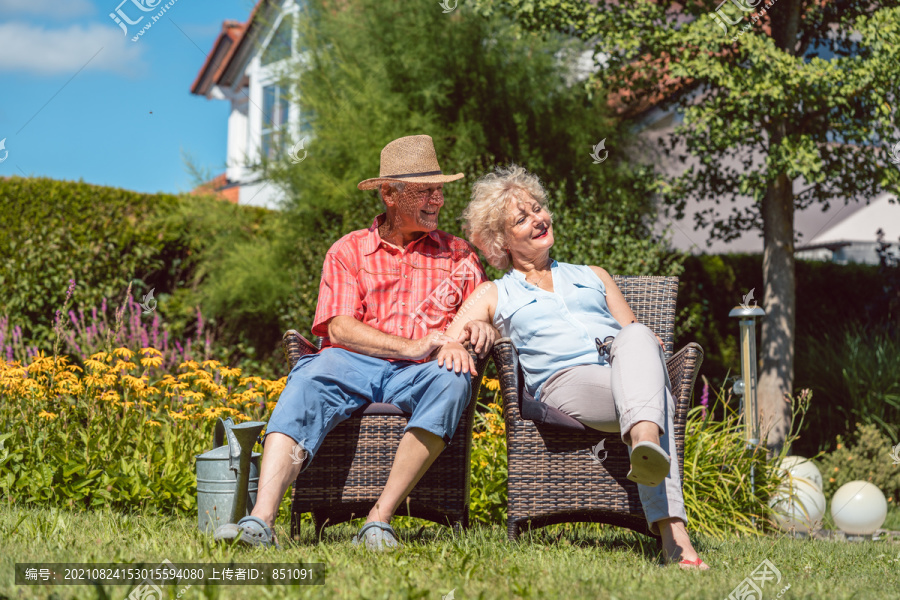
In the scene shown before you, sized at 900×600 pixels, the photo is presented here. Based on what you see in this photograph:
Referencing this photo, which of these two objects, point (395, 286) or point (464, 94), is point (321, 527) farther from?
point (464, 94)

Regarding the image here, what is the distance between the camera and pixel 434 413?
2.65m

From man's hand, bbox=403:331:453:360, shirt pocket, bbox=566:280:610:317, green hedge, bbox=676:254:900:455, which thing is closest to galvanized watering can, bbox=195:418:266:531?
man's hand, bbox=403:331:453:360

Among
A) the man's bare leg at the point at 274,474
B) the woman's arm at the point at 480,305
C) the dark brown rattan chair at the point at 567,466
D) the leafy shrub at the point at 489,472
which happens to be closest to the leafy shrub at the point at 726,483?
the leafy shrub at the point at 489,472

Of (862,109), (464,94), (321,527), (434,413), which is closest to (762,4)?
(862,109)

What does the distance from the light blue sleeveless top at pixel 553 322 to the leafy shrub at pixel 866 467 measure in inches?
119

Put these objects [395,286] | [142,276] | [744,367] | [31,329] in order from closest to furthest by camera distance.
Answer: [395,286]
[744,367]
[31,329]
[142,276]

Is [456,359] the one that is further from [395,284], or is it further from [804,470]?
[804,470]

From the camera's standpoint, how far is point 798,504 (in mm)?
4090

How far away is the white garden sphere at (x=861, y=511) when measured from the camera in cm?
420

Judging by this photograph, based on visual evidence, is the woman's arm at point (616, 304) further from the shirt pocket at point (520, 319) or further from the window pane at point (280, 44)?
the window pane at point (280, 44)

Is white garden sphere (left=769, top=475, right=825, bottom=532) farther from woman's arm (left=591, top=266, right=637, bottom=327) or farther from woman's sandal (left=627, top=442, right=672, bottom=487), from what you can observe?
woman's sandal (left=627, top=442, right=672, bottom=487)

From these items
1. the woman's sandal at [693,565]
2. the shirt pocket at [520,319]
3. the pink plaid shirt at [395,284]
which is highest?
the pink plaid shirt at [395,284]

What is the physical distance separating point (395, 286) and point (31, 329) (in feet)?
14.4

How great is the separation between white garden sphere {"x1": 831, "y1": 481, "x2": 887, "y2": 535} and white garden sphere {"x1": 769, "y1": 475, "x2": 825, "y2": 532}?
10cm
